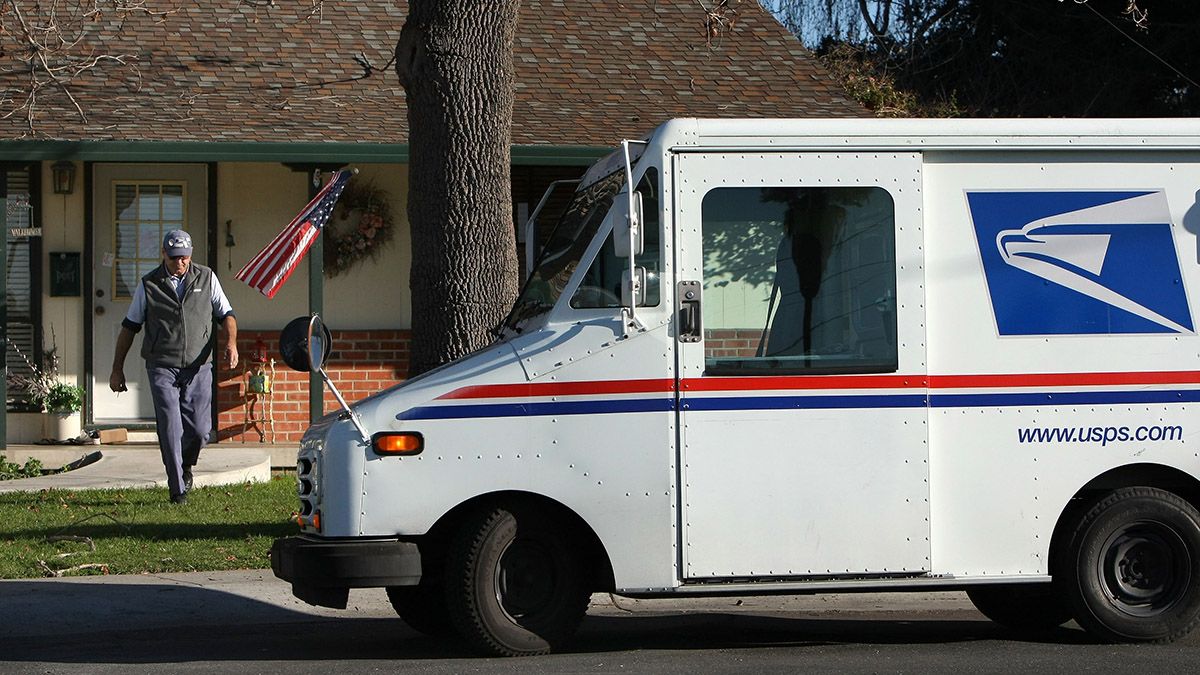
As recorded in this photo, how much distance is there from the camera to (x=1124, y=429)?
6562 millimetres

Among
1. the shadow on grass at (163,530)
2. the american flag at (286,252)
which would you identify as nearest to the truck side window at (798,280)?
the shadow on grass at (163,530)

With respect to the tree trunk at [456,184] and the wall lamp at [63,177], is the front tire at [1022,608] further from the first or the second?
the wall lamp at [63,177]

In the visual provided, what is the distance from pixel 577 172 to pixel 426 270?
586cm

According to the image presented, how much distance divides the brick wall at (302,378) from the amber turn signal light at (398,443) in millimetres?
7618

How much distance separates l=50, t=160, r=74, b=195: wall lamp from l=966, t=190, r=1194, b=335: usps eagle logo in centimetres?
940

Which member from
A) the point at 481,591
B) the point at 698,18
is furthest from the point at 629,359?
the point at 698,18

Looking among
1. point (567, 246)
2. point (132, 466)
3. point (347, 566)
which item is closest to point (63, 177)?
point (132, 466)

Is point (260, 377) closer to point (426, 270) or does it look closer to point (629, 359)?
point (426, 270)

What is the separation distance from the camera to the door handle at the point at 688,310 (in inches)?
250

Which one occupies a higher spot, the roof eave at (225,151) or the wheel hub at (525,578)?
the roof eave at (225,151)

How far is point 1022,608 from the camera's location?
7406 millimetres

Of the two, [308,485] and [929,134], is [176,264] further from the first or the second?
[929,134]

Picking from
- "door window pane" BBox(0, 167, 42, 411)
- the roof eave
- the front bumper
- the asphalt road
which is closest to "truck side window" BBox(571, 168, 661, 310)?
the front bumper

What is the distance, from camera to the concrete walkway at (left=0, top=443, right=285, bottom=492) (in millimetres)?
11172
